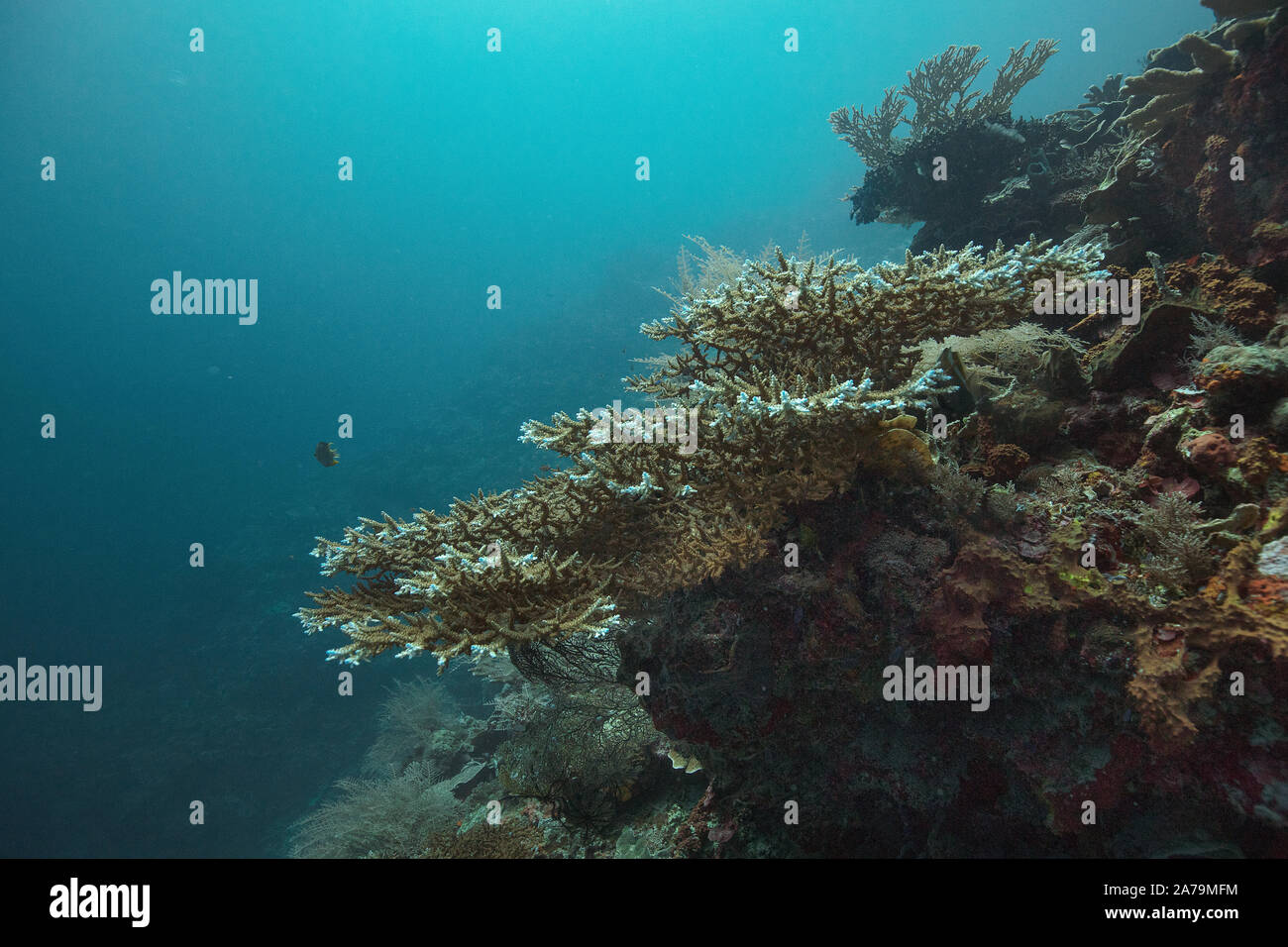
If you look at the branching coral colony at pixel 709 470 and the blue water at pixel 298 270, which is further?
the blue water at pixel 298 270

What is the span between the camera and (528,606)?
122 inches

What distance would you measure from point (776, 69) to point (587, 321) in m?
71.5

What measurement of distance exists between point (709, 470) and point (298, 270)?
98.1 m

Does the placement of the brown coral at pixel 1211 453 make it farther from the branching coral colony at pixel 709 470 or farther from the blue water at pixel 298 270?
the blue water at pixel 298 270

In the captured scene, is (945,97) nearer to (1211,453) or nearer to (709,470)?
(1211,453)

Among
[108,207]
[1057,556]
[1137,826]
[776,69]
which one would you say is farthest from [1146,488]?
[776,69]

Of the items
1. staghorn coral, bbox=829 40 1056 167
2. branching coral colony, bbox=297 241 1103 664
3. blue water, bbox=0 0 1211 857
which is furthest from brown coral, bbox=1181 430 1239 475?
blue water, bbox=0 0 1211 857

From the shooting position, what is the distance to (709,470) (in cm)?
344

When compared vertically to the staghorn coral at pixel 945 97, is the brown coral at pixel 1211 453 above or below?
below

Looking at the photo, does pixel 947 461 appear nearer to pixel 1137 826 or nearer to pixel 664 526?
pixel 664 526

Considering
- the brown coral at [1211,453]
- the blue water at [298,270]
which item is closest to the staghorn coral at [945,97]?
the brown coral at [1211,453]

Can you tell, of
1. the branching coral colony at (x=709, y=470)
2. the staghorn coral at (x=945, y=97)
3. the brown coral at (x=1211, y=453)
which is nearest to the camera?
the brown coral at (x=1211, y=453)

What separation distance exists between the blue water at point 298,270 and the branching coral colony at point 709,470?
22.7 metres

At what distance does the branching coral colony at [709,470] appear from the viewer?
3.07m
